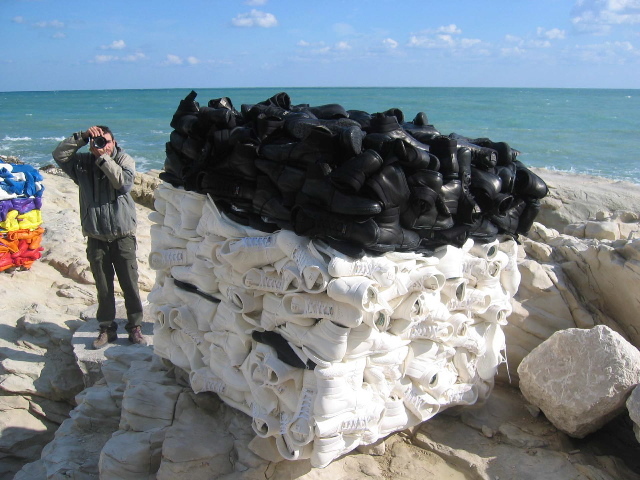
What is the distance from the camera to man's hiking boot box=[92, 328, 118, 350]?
5.17 m

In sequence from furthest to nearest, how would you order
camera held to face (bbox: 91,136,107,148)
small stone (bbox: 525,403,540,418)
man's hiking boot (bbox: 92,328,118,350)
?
man's hiking boot (bbox: 92,328,118,350)
camera held to face (bbox: 91,136,107,148)
small stone (bbox: 525,403,540,418)

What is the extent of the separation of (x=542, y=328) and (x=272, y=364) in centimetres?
225

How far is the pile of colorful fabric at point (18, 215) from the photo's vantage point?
270 inches

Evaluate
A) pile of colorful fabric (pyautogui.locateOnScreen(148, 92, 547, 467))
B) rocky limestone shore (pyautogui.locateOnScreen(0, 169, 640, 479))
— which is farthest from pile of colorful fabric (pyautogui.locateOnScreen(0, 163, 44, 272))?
pile of colorful fabric (pyautogui.locateOnScreen(148, 92, 547, 467))

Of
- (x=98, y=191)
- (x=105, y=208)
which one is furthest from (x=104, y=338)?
(x=98, y=191)

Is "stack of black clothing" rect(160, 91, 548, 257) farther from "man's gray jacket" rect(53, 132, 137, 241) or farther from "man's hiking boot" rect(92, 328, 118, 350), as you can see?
"man's hiking boot" rect(92, 328, 118, 350)

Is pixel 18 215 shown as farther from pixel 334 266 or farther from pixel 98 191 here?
→ pixel 334 266

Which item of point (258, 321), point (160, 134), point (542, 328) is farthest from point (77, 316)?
point (160, 134)

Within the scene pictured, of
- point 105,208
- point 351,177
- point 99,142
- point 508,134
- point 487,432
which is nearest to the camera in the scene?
point 351,177

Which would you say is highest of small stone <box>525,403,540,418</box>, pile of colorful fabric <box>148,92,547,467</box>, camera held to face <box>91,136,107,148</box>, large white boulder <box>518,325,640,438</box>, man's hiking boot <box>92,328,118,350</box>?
camera held to face <box>91,136,107,148</box>

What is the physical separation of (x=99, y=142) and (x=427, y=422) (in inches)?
131

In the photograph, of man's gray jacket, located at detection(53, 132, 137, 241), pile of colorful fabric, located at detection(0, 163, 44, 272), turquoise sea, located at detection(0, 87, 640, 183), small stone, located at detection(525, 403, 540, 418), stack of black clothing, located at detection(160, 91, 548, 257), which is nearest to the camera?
stack of black clothing, located at detection(160, 91, 548, 257)

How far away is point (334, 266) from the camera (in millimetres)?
2744

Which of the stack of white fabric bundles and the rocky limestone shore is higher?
the stack of white fabric bundles
